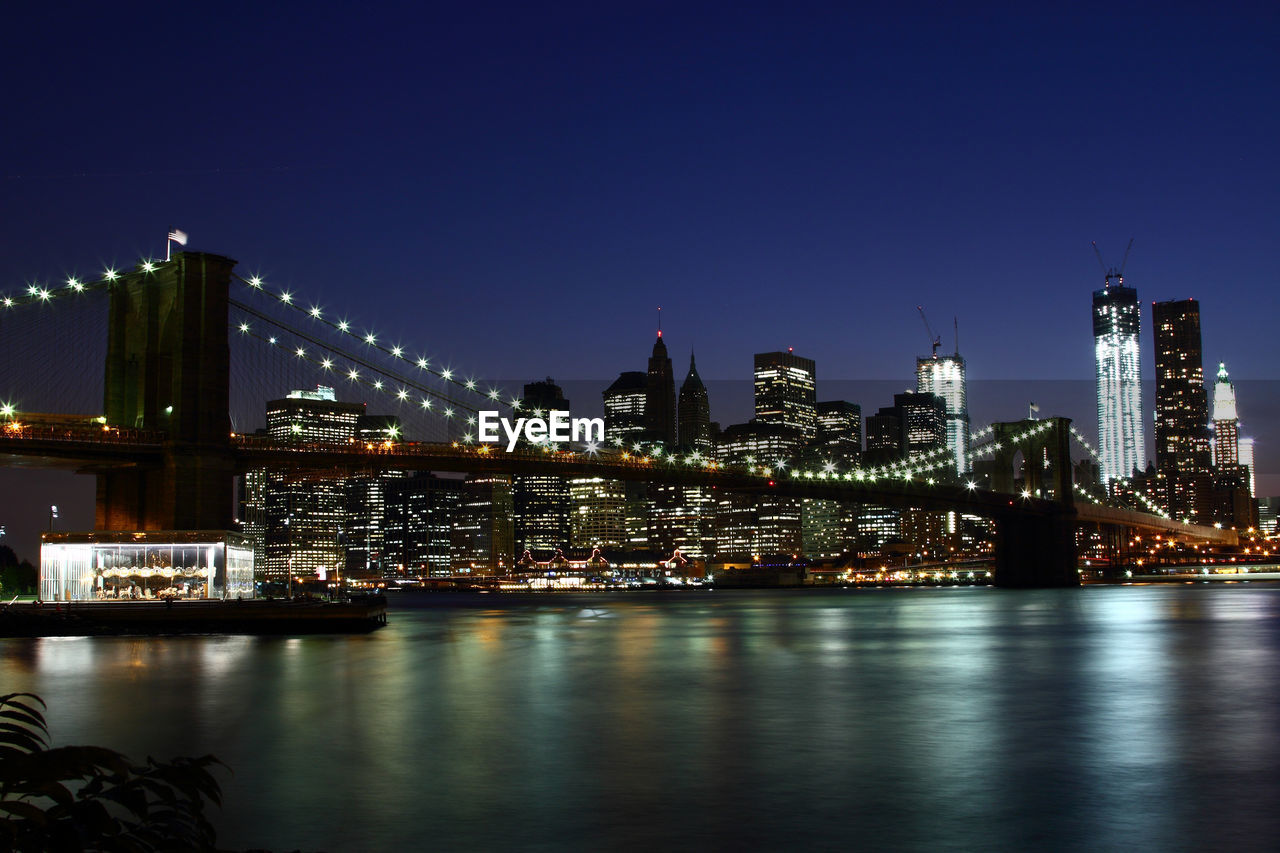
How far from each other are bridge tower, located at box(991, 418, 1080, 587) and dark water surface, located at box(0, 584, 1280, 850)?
62371mm

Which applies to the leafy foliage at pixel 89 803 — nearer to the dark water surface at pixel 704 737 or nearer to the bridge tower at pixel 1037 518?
the dark water surface at pixel 704 737

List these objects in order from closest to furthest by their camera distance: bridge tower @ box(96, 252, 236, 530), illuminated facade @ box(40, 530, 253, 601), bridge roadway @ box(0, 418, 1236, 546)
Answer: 1. illuminated facade @ box(40, 530, 253, 601)
2. bridge roadway @ box(0, 418, 1236, 546)
3. bridge tower @ box(96, 252, 236, 530)

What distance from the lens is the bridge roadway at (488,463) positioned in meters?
52.9

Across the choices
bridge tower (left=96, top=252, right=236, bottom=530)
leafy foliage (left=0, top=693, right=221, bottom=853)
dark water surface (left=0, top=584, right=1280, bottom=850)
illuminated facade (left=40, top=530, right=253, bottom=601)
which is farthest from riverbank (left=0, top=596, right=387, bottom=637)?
leafy foliage (left=0, top=693, right=221, bottom=853)

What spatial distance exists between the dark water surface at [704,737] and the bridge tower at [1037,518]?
62.4m

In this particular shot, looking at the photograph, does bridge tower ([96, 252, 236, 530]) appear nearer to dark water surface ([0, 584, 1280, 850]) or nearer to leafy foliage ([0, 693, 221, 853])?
dark water surface ([0, 584, 1280, 850])

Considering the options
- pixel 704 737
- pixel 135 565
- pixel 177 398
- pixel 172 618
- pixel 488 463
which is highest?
pixel 177 398

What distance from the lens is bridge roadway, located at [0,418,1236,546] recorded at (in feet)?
174

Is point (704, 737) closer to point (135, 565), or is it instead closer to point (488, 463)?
point (135, 565)

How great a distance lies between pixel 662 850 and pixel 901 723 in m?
11.0

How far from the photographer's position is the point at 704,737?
1956cm

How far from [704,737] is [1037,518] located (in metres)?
91.1

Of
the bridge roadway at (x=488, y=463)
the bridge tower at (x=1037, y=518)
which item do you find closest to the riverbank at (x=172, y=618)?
the bridge roadway at (x=488, y=463)

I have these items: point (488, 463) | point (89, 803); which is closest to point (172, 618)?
point (488, 463)
